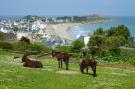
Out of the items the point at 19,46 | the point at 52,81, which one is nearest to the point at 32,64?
the point at 52,81

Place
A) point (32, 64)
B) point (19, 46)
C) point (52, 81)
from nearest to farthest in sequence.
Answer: point (52, 81)
point (32, 64)
point (19, 46)

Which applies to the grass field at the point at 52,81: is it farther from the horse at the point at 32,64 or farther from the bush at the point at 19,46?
the bush at the point at 19,46

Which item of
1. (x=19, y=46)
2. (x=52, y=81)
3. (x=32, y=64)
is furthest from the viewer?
(x=19, y=46)

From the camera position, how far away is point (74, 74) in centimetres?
2909

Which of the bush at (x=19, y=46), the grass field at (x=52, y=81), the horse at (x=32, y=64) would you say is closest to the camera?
the grass field at (x=52, y=81)

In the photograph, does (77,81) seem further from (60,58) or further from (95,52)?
(95,52)

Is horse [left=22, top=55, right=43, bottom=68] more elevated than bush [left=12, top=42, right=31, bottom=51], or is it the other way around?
bush [left=12, top=42, right=31, bottom=51]

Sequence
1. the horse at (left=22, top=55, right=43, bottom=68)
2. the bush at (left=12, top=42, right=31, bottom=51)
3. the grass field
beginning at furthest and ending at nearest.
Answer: the bush at (left=12, top=42, right=31, bottom=51) → the horse at (left=22, top=55, right=43, bottom=68) → the grass field

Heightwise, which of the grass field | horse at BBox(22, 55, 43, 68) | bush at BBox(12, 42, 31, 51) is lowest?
the grass field

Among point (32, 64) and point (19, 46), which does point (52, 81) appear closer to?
point (32, 64)

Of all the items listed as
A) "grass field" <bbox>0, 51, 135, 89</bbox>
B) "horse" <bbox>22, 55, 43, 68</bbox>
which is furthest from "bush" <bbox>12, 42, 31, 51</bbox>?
"grass field" <bbox>0, 51, 135, 89</bbox>

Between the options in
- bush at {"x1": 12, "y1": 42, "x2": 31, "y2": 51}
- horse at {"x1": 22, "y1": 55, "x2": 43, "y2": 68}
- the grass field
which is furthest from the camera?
bush at {"x1": 12, "y1": 42, "x2": 31, "y2": 51}

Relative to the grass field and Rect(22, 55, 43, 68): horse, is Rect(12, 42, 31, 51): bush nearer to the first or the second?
Rect(22, 55, 43, 68): horse

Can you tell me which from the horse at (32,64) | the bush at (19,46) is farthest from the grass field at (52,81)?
the bush at (19,46)
